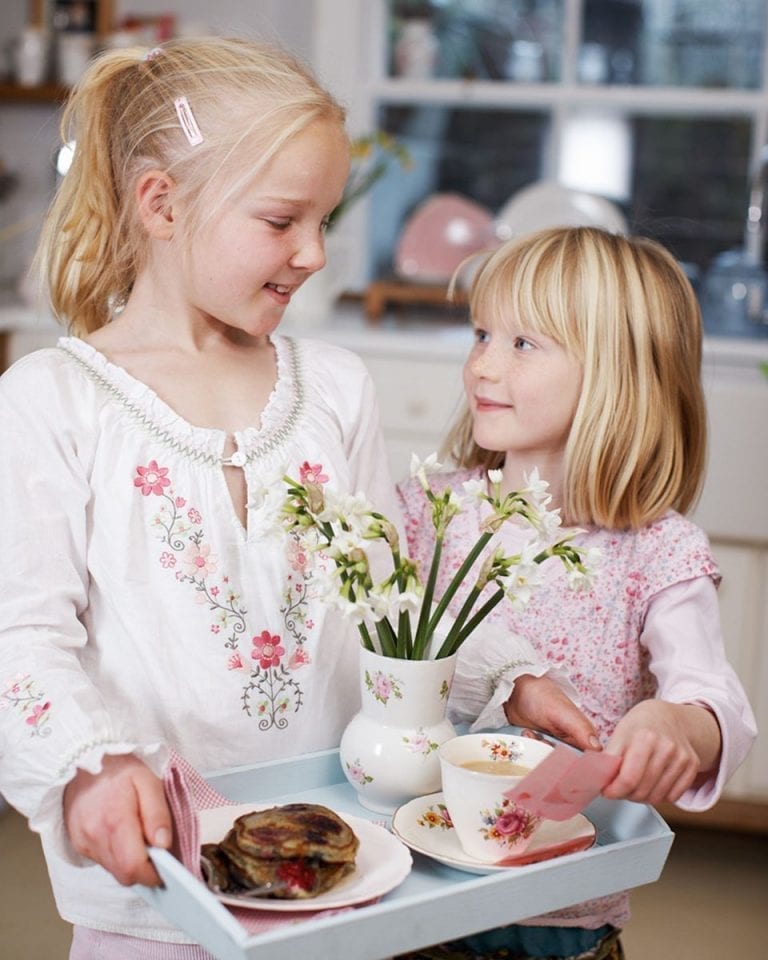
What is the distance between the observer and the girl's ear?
3.75 feet

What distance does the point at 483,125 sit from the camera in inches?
130

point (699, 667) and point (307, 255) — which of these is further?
point (699, 667)

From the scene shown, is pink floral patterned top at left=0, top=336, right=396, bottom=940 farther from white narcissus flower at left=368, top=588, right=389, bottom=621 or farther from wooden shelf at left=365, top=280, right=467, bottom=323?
wooden shelf at left=365, top=280, right=467, bottom=323

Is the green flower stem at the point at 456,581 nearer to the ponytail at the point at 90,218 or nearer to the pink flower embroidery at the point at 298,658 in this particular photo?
the pink flower embroidery at the point at 298,658

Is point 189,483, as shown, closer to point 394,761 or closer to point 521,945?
point 394,761

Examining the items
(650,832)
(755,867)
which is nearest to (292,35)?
(755,867)

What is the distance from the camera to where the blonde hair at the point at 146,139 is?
1.11 metres

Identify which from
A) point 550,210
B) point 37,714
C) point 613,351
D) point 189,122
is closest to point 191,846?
point 37,714

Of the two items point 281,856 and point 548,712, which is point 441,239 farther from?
point 281,856

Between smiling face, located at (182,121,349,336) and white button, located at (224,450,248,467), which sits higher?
smiling face, located at (182,121,349,336)

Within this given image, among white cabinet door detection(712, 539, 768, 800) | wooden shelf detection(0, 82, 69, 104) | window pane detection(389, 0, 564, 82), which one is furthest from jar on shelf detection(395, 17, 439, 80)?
white cabinet door detection(712, 539, 768, 800)

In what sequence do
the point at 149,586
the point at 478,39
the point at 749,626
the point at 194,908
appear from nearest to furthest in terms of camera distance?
1. the point at 194,908
2. the point at 149,586
3. the point at 749,626
4. the point at 478,39

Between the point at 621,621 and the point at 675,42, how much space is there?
2.21 m

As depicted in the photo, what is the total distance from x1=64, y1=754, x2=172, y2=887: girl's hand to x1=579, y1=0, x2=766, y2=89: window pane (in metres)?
Answer: 2.69
